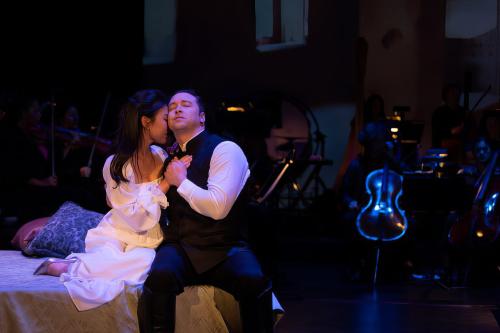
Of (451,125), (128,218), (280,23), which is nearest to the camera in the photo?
(128,218)

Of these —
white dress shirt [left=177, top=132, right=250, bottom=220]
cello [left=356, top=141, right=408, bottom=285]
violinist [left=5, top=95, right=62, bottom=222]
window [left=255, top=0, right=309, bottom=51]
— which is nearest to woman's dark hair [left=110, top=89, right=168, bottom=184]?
white dress shirt [left=177, top=132, right=250, bottom=220]

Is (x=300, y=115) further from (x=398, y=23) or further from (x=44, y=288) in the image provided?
(x=44, y=288)

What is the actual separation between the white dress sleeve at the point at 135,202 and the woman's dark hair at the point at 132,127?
0.04 meters

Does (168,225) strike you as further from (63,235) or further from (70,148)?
(70,148)

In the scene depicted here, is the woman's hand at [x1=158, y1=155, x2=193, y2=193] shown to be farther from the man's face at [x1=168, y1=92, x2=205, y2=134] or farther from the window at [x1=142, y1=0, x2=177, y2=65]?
the window at [x1=142, y1=0, x2=177, y2=65]

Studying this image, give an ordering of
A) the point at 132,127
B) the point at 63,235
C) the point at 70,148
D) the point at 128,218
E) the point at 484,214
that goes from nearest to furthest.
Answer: the point at 128,218 → the point at 132,127 → the point at 63,235 → the point at 484,214 → the point at 70,148

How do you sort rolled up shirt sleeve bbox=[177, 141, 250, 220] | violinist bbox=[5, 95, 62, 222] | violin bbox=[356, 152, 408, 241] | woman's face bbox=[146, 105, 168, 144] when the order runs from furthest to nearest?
violinist bbox=[5, 95, 62, 222] → violin bbox=[356, 152, 408, 241] → woman's face bbox=[146, 105, 168, 144] → rolled up shirt sleeve bbox=[177, 141, 250, 220]

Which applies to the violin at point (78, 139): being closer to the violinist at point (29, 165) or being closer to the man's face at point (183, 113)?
the violinist at point (29, 165)

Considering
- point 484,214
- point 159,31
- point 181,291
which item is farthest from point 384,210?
point 159,31

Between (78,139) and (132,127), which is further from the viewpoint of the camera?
(78,139)

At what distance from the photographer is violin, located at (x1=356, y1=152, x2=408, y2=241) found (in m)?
5.87

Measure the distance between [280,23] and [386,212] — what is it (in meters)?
4.25

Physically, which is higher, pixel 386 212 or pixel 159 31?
pixel 159 31

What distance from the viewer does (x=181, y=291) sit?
351 centimetres
